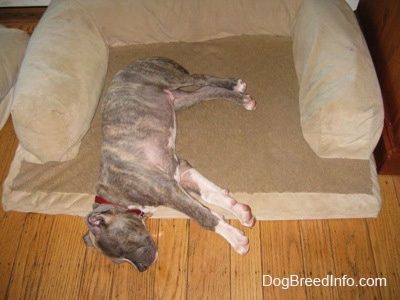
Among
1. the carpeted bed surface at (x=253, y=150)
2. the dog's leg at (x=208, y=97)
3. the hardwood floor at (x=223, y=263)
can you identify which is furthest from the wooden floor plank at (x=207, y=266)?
the dog's leg at (x=208, y=97)

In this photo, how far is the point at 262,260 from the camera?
82.6 inches

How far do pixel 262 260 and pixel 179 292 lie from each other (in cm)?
53

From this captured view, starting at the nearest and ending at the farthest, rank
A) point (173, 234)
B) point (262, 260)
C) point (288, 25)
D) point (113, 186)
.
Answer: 1. point (113, 186)
2. point (262, 260)
3. point (173, 234)
4. point (288, 25)

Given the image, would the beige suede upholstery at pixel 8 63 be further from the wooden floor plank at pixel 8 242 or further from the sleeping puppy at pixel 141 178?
the sleeping puppy at pixel 141 178

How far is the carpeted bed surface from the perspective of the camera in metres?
2.16

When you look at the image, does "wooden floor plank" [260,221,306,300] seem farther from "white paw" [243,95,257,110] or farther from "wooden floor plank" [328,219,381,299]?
"white paw" [243,95,257,110]

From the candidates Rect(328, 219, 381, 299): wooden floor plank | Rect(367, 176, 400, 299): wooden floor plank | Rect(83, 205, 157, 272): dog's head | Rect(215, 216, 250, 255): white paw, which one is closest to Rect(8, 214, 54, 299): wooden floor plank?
Rect(83, 205, 157, 272): dog's head

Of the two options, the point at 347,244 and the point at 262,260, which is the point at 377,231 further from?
the point at 262,260

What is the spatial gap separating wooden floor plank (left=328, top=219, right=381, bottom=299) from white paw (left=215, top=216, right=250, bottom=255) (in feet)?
1.79

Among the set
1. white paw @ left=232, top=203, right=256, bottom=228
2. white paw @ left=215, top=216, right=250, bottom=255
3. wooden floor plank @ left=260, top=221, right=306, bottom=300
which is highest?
white paw @ left=232, top=203, right=256, bottom=228

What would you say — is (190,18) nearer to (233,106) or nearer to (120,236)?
(233,106)

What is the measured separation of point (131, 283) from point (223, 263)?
0.58 metres

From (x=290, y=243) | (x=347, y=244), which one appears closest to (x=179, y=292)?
(x=290, y=243)

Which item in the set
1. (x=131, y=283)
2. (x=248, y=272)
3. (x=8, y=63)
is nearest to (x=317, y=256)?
(x=248, y=272)
